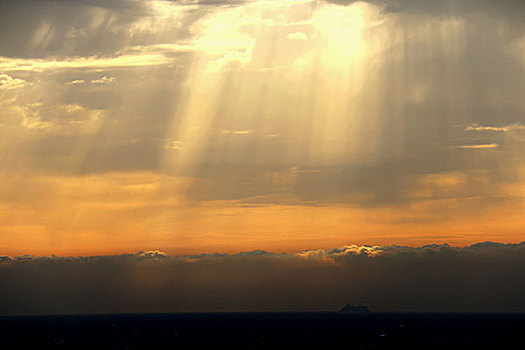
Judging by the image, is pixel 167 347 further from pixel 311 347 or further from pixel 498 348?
pixel 498 348

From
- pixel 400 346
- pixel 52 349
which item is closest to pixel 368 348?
pixel 400 346

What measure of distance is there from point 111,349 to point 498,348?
316ft

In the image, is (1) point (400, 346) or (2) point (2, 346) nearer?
(1) point (400, 346)

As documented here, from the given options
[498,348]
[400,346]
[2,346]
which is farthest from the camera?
[2,346]

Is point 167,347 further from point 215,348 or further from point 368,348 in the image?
point 368,348

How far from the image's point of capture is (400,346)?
566 ft

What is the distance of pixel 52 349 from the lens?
17025 cm

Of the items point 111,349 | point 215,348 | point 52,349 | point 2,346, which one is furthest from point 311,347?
point 2,346

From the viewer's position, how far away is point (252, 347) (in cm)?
16925

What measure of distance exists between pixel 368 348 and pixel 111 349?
213ft

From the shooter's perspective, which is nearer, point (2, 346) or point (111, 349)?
point (111, 349)

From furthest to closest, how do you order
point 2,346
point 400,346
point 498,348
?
point 2,346, point 400,346, point 498,348

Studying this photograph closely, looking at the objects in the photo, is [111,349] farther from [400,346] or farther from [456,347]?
[456,347]

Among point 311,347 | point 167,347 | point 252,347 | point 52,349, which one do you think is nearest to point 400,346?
point 311,347
